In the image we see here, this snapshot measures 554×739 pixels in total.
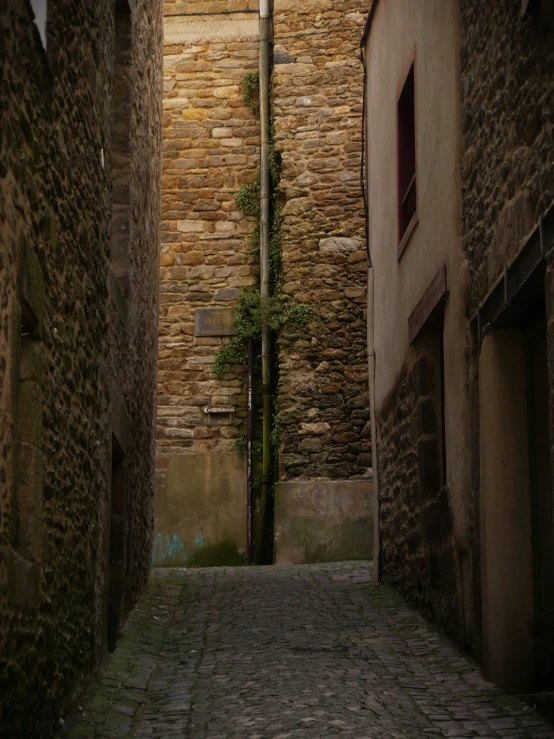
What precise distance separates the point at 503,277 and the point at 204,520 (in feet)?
27.6

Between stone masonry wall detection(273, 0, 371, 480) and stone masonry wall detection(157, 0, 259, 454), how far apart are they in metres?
0.81

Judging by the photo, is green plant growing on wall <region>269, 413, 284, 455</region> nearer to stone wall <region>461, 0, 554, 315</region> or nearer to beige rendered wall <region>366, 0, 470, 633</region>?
beige rendered wall <region>366, 0, 470, 633</region>

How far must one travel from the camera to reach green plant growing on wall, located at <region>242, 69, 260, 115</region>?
14.9 metres

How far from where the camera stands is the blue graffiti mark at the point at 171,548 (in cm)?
1384

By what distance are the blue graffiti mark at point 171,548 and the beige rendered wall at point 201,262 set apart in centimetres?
1

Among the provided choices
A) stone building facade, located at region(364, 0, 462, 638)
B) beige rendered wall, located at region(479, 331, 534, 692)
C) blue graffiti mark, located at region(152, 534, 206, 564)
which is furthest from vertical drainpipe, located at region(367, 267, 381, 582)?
beige rendered wall, located at region(479, 331, 534, 692)

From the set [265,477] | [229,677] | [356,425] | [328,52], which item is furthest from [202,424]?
[229,677]

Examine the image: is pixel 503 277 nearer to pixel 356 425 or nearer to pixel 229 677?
pixel 229 677

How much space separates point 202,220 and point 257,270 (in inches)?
39.6

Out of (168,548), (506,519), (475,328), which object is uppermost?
(475,328)

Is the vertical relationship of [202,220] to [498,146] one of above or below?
above

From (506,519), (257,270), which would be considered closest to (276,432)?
(257,270)

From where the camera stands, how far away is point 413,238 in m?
8.84

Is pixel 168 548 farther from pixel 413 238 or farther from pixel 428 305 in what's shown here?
pixel 428 305
